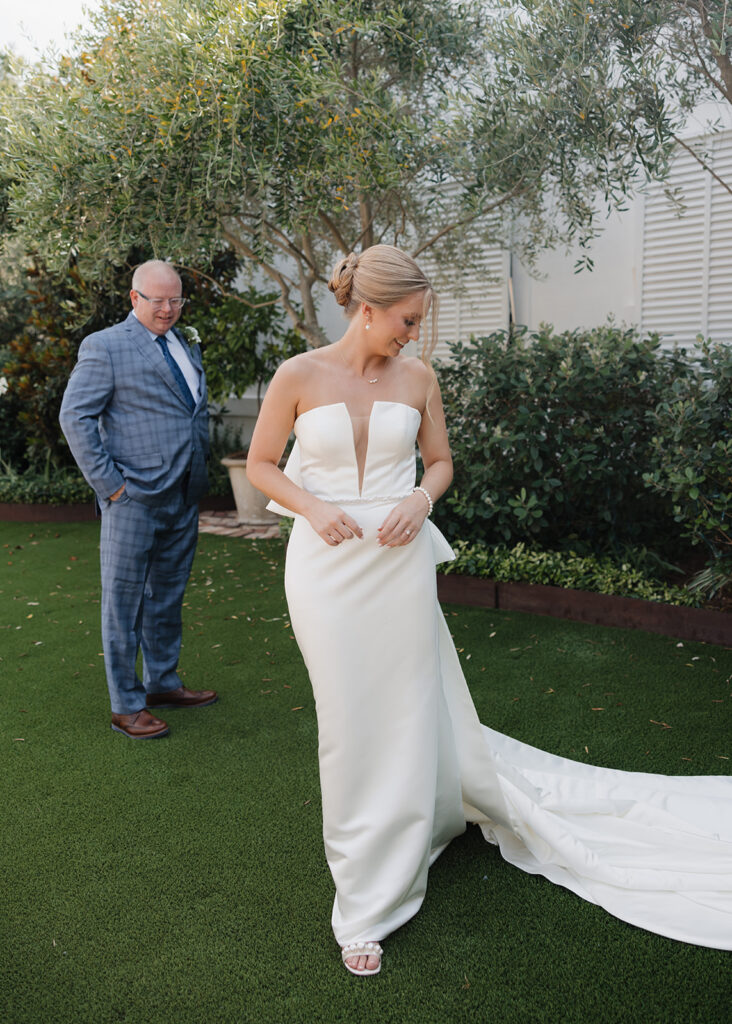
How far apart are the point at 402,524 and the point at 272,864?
1.39 m

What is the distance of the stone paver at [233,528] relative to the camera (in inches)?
364

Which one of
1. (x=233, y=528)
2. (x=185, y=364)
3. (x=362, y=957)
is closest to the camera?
(x=362, y=957)

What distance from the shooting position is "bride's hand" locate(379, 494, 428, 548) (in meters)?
2.60

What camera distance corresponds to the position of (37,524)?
406 inches

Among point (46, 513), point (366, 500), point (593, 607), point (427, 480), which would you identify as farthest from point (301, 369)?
point (46, 513)

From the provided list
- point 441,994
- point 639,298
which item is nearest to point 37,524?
point 639,298

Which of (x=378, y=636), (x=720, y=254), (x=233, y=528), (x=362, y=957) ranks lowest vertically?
(x=233, y=528)

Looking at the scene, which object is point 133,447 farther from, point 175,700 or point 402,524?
point 402,524

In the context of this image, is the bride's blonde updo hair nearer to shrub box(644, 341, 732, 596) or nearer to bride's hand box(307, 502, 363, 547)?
bride's hand box(307, 502, 363, 547)

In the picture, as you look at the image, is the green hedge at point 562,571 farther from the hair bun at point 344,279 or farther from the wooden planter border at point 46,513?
the wooden planter border at point 46,513

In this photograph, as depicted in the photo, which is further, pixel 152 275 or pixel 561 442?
pixel 561 442

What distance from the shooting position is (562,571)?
19.5 feet

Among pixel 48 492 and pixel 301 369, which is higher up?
pixel 301 369

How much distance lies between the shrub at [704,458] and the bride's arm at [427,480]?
2.52 meters
